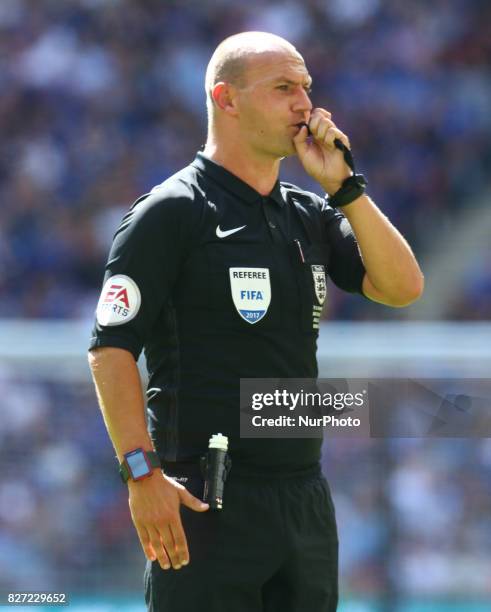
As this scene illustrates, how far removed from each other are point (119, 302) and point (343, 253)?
2.14ft

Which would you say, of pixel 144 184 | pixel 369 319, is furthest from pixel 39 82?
pixel 369 319

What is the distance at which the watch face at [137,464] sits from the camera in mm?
2475

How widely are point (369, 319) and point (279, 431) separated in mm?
4439

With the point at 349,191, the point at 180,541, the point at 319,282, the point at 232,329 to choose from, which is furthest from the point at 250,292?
the point at 180,541

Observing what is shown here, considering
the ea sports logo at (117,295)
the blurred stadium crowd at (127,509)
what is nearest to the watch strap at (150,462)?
the ea sports logo at (117,295)

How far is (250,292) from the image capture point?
8.77 feet

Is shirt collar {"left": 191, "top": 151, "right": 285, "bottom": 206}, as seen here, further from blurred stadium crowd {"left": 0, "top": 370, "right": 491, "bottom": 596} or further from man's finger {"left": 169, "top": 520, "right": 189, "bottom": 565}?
blurred stadium crowd {"left": 0, "top": 370, "right": 491, "bottom": 596}

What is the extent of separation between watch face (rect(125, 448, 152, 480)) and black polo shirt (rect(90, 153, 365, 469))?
0.65ft

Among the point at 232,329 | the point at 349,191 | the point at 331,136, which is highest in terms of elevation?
the point at 331,136

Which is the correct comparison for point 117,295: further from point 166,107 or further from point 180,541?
point 166,107

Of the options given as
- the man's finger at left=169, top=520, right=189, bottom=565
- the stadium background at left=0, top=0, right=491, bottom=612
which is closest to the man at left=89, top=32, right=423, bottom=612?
the man's finger at left=169, top=520, right=189, bottom=565

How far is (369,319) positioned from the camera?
710 centimetres

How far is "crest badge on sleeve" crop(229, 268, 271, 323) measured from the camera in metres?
2.67

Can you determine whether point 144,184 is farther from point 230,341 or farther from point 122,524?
point 230,341
